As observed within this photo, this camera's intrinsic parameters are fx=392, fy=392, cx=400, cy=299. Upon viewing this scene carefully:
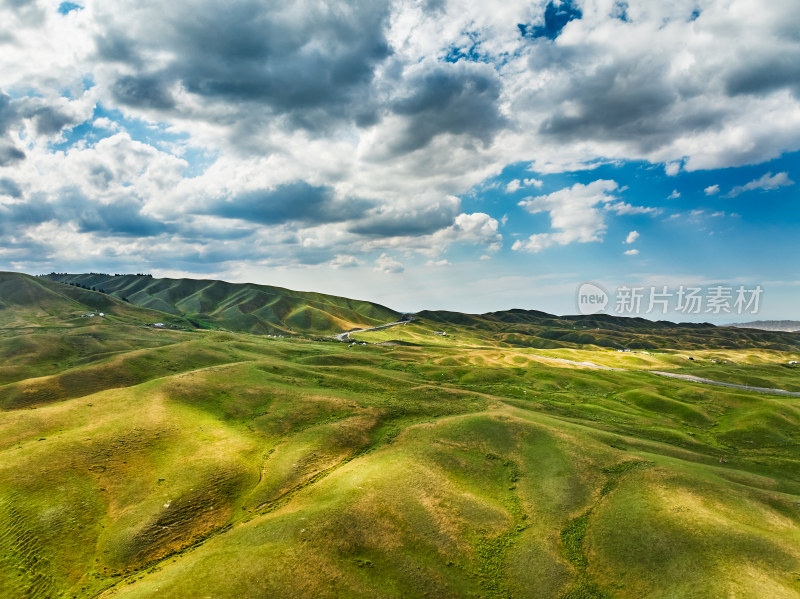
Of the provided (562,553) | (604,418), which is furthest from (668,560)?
(604,418)

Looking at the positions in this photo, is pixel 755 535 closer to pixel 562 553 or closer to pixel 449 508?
pixel 562 553

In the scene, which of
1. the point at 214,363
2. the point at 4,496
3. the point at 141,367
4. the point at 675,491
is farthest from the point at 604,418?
the point at 141,367

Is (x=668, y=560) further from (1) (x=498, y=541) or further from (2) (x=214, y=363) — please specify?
(2) (x=214, y=363)

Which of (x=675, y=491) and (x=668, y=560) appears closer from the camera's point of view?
(x=668, y=560)

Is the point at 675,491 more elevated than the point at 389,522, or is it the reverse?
the point at 675,491

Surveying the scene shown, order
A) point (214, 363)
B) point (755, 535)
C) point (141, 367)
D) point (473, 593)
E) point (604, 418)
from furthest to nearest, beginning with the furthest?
point (214, 363), point (141, 367), point (604, 418), point (755, 535), point (473, 593)

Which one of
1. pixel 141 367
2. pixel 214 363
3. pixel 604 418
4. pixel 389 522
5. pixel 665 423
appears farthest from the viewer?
pixel 214 363
